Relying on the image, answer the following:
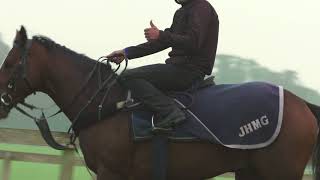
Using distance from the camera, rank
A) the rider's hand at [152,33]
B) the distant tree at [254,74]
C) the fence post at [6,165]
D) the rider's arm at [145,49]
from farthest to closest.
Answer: the distant tree at [254,74] → the fence post at [6,165] → the rider's arm at [145,49] → the rider's hand at [152,33]

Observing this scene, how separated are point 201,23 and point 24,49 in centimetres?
156

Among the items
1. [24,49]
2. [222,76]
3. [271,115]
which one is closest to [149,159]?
[271,115]

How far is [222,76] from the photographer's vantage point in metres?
11.2

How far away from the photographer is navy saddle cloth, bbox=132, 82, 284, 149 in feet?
16.0

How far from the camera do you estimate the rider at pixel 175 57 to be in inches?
191

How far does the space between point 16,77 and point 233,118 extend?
75.3 inches

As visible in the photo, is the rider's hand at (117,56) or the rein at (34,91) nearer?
the rein at (34,91)

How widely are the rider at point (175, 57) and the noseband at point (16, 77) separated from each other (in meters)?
0.76

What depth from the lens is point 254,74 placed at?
12469 millimetres

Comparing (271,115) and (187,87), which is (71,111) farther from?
(271,115)

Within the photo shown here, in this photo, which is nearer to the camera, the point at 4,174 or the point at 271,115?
the point at 271,115

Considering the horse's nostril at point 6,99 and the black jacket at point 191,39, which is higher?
the black jacket at point 191,39

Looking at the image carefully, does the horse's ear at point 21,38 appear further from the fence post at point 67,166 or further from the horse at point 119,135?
the fence post at point 67,166

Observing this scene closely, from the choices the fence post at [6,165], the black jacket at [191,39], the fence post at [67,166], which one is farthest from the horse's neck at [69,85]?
the fence post at [6,165]
